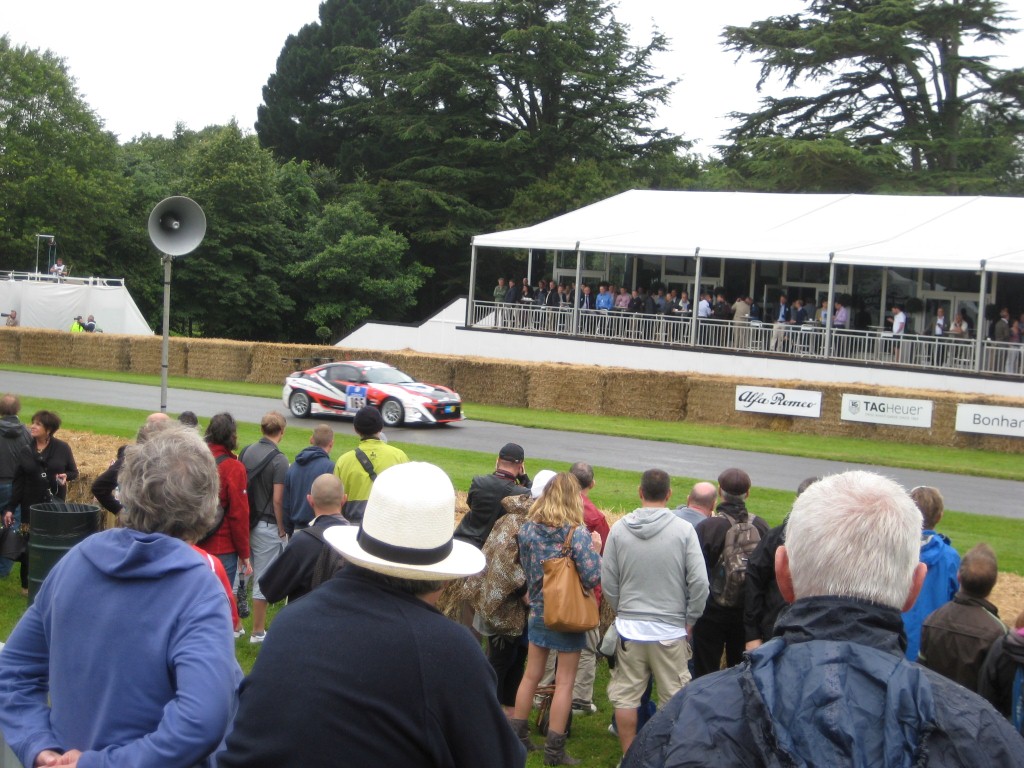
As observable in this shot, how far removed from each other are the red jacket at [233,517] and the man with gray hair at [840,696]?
6087mm

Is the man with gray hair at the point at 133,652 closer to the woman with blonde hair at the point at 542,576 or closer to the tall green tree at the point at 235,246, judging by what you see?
the woman with blonde hair at the point at 542,576

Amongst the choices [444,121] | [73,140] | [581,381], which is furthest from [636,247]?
[73,140]

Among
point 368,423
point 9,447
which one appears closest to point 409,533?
point 368,423

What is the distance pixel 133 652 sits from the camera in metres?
3.21

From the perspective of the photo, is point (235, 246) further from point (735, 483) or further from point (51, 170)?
point (735, 483)

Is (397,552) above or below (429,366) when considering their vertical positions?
above

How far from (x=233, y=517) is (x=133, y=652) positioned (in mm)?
4993

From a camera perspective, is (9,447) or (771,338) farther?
(771,338)

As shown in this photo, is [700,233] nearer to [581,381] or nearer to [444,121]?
[581,381]

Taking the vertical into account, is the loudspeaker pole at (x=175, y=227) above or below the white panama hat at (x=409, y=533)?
above

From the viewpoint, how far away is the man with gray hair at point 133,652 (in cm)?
312

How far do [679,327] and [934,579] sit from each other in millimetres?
29031

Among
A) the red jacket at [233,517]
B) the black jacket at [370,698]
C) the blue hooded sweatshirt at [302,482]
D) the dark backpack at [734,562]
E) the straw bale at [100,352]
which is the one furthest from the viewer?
the straw bale at [100,352]

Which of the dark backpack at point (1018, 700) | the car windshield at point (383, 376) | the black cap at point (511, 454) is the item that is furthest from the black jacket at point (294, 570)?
the car windshield at point (383, 376)
